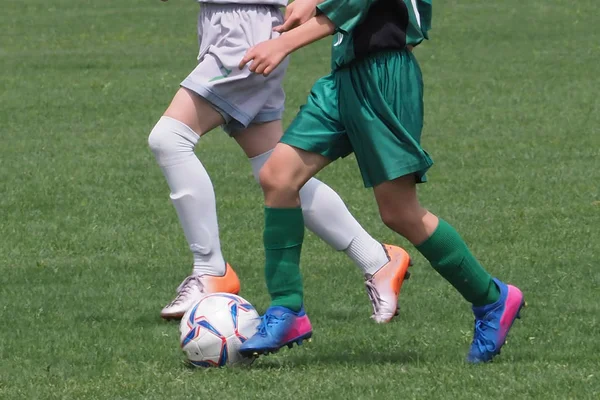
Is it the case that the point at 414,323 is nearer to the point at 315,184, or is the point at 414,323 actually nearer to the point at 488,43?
the point at 315,184

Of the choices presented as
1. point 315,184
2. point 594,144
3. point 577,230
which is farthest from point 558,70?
point 315,184

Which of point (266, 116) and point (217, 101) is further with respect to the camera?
point (266, 116)

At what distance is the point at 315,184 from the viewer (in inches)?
247

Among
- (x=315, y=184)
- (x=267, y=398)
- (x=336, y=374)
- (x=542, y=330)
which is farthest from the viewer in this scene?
(x=315, y=184)

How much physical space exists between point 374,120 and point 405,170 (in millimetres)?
209

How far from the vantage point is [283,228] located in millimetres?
5113

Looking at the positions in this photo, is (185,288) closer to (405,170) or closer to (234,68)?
(234,68)

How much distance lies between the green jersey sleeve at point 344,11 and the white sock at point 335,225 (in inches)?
57.1

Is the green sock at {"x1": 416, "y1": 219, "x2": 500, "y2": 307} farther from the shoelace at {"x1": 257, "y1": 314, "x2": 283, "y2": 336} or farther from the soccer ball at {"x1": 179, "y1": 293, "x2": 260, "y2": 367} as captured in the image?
the soccer ball at {"x1": 179, "y1": 293, "x2": 260, "y2": 367}

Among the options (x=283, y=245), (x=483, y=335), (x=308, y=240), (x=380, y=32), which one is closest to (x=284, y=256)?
(x=283, y=245)

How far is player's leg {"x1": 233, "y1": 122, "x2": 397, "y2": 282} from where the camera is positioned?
243 inches

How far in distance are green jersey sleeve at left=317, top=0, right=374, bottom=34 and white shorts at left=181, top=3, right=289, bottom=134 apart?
1.19 m

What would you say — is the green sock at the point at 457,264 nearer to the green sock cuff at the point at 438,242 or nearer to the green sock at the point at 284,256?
the green sock cuff at the point at 438,242

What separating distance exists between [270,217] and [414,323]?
3.44 ft
